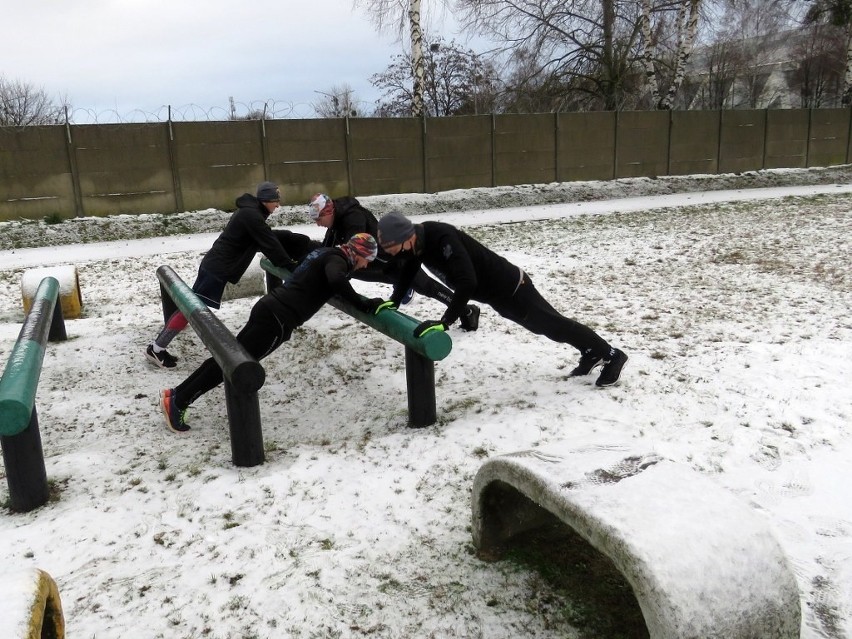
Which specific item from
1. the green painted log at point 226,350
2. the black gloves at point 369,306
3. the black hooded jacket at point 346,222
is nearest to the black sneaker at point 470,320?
the black hooded jacket at point 346,222

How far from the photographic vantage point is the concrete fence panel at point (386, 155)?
16062 mm

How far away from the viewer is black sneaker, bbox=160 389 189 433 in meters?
4.35

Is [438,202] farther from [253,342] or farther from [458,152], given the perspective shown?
[253,342]

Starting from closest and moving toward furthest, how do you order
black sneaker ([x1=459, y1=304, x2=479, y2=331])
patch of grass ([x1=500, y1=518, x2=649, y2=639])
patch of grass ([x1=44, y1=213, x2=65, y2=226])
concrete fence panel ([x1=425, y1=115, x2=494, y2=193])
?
patch of grass ([x1=500, y1=518, x2=649, y2=639]), black sneaker ([x1=459, y1=304, x2=479, y2=331]), patch of grass ([x1=44, y1=213, x2=65, y2=226]), concrete fence panel ([x1=425, y1=115, x2=494, y2=193])

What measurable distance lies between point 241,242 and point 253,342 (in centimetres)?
165

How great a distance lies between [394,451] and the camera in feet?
12.7

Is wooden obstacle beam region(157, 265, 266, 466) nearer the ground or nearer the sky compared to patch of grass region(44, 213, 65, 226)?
nearer the ground

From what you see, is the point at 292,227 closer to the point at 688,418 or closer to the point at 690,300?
the point at 690,300

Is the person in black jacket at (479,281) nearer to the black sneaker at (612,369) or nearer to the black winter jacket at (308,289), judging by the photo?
the black sneaker at (612,369)

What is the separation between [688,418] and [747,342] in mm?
1592

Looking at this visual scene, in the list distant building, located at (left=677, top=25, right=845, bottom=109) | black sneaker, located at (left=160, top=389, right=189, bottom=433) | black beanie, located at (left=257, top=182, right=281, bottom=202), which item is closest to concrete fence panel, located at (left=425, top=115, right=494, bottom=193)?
black beanie, located at (left=257, top=182, right=281, bottom=202)

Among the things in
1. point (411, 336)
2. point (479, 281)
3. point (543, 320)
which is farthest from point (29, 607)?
point (543, 320)

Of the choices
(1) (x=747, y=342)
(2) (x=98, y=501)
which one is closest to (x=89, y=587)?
(2) (x=98, y=501)

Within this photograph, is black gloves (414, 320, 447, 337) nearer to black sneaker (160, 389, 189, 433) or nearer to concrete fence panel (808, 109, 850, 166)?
black sneaker (160, 389, 189, 433)
